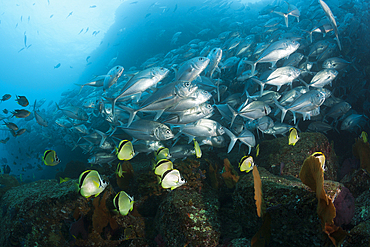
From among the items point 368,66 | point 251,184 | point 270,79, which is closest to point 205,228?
point 251,184

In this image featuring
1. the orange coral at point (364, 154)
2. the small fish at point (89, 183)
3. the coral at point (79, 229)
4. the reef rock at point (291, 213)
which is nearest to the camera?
the reef rock at point (291, 213)

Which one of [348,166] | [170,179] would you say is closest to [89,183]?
[170,179]

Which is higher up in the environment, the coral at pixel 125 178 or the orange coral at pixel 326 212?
the orange coral at pixel 326 212

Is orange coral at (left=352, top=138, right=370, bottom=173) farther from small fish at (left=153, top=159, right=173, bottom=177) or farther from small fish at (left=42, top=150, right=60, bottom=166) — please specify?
small fish at (left=42, top=150, right=60, bottom=166)

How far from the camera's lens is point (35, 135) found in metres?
17.5

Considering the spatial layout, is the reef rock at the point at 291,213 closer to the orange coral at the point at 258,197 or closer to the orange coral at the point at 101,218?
the orange coral at the point at 258,197

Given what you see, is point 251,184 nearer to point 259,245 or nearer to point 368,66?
point 259,245

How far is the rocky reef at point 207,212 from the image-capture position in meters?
2.03

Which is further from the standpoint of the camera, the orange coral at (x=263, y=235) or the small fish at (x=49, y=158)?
the small fish at (x=49, y=158)

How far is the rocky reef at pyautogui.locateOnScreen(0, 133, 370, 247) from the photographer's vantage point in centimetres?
203

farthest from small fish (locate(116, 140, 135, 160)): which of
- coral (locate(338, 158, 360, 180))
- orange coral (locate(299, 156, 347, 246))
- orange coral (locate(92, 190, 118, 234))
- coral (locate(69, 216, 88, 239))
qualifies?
coral (locate(338, 158, 360, 180))

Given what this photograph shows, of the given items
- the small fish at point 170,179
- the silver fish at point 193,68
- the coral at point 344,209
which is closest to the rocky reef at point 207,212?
the coral at point 344,209

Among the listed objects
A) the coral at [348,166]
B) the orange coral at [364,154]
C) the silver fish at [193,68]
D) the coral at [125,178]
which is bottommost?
the coral at [348,166]

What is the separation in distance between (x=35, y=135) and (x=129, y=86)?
20713mm
